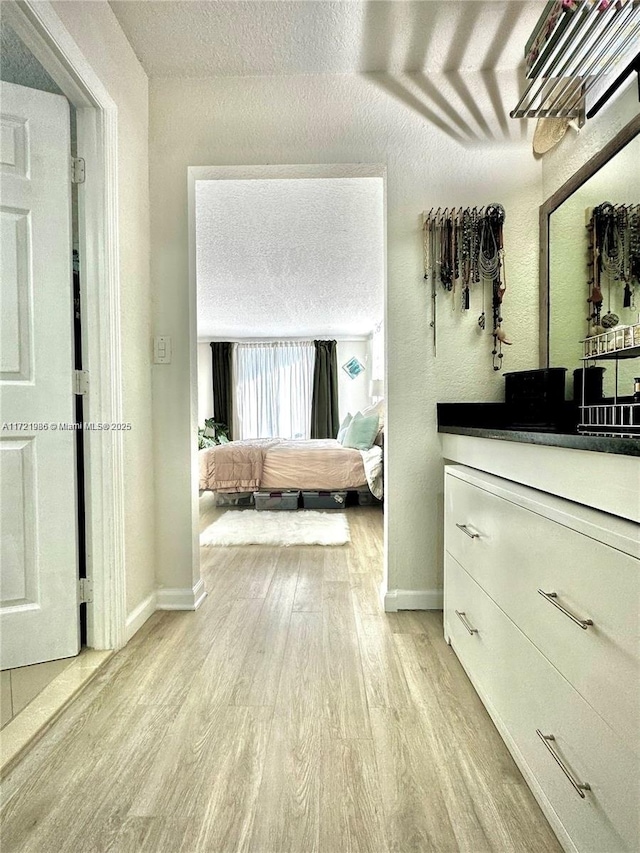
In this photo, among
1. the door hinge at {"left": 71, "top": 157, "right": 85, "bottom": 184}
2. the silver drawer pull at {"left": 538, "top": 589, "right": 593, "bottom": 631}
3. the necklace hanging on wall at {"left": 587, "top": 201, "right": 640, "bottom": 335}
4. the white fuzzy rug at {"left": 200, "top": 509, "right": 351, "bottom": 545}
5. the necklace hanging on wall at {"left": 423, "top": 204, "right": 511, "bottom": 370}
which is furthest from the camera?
the white fuzzy rug at {"left": 200, "top": 509, "right": 351, "bottom": 545}

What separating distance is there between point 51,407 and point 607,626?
1.83 metres

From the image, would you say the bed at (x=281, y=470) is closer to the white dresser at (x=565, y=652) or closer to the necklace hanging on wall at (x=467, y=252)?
the necklace hanging on wall at (x=467, y=252)

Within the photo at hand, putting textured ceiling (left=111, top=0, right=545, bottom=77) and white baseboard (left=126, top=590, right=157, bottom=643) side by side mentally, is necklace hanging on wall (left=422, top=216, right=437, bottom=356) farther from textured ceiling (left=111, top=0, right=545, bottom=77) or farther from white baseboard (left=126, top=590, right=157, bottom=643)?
white baseboard (left=126, top=590, right=157, bottom=643)

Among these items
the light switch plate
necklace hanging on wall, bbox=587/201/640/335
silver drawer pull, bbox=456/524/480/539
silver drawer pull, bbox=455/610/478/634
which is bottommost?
silver drawer pull, bbox=455/610/478/634

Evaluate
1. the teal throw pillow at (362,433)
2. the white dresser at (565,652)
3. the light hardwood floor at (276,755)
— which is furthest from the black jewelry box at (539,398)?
the teal throw pillow at (362,433)

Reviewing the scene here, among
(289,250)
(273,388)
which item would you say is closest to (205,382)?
(273,388)

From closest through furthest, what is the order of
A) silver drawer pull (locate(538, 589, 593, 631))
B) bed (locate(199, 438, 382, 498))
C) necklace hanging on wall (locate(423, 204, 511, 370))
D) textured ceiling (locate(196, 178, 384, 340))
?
silver drawer pull (locate(538, 589, 593, 631)) < necklace hanging on wall (locate(423, 204, 511, 370)) < textured ceiling (locate(196, 178, 384, 340)) < bed (locate(199, 438, 382, 498))

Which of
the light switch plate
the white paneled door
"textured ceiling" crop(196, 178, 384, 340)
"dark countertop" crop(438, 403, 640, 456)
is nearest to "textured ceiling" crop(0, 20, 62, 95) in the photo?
the white paneled door

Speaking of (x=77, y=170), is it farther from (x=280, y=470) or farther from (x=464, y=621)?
(x=280, y=470)

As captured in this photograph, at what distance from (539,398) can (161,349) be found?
1.75 metres

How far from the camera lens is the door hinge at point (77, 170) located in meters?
1.79

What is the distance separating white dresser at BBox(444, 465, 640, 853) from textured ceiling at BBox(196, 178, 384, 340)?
2.56 metres

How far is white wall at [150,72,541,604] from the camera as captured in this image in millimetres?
2195

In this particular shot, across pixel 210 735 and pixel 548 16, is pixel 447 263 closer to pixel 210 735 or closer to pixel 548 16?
pixel 548 16
